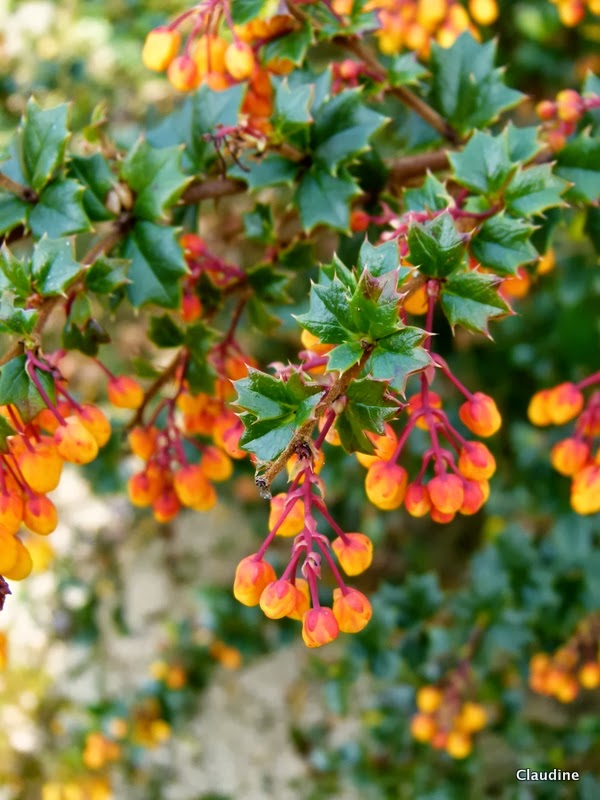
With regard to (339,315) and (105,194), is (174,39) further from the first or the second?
(339,315)

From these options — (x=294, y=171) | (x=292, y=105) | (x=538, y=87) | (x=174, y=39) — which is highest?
(x=174, y=39)

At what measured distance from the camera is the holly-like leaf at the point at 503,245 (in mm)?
948

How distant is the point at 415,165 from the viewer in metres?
1.27

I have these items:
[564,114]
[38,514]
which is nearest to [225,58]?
[564,114]

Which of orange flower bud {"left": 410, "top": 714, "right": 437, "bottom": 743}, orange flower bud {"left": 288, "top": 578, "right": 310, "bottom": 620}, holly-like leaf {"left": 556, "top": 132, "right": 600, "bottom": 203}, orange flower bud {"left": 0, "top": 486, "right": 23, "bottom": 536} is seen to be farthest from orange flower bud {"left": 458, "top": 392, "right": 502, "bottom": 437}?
orange flower bud {"left": 410, "top": 714, "right": 437, "bottom": 743}

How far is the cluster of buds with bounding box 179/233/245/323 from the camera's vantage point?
1165 mm

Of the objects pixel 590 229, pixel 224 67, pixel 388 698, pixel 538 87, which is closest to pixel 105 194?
pixel 224 67

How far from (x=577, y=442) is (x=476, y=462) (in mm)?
302

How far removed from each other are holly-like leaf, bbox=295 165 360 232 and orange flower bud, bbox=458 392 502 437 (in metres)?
0.34

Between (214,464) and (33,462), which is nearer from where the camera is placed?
(33,462)

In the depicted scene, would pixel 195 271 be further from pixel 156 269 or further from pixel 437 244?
pixel 437 244

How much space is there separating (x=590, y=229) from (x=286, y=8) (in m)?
0.58

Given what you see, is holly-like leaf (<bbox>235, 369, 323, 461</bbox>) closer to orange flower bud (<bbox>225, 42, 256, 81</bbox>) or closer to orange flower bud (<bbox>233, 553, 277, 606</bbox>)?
orange flower bud (<bbox>233, 553, 277, 606</bbox>)

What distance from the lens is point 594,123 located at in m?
1.24
